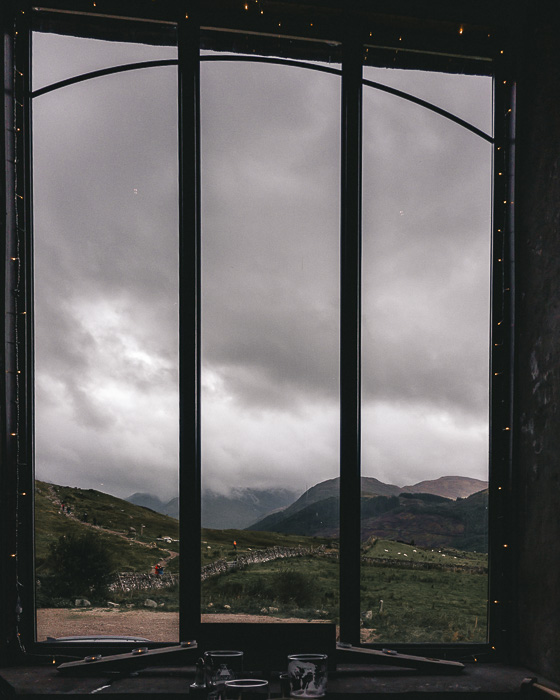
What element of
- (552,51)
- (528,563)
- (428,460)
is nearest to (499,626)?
(528,563)

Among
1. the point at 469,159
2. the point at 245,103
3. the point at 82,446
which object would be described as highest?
the point at 245,103

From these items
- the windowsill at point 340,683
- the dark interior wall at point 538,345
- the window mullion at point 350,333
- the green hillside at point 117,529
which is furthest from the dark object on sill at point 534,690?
the green hillside at point 117,529

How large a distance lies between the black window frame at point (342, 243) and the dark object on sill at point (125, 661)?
225 millimetres

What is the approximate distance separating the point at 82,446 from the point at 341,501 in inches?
43.7

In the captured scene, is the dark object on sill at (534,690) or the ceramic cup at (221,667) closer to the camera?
the ceramic cup at (221,667)

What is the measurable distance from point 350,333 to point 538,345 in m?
0.78

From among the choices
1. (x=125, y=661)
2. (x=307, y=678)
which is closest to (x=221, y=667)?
(x=307, y=678)

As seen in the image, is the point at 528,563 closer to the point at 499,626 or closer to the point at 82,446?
the point at 499,626

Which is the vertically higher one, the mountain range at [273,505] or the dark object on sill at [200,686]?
the mountain range at [273,505]

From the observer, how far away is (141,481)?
8.41 feet

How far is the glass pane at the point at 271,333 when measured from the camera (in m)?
2.58

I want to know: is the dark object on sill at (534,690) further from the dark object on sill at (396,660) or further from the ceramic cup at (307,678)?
the ceramic cup at (307,678)

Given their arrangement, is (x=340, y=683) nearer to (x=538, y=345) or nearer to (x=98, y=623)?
(x=98, y=623)

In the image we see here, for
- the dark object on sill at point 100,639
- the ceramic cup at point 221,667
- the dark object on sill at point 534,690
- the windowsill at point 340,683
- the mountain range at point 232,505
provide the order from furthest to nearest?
the mountain range at point 232,505 < the dark object on sill at point 100,639 < the windowsill at point 340,683 < the dark object on sill at point 534,690 < the ceramic cup at point 221,667
